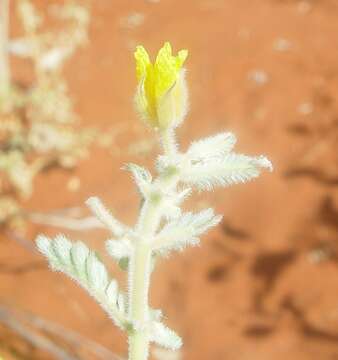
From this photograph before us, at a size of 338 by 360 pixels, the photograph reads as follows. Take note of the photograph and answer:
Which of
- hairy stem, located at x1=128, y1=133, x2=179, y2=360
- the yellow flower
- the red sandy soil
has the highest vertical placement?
the red sandy soil

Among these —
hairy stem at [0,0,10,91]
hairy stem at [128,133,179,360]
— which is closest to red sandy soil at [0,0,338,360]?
hairy stem at [0,0,10,91]

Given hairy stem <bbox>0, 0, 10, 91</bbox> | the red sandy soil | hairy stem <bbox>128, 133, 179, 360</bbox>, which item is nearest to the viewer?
hairy stem <bbox>128, 133, 179, 360</bbox>

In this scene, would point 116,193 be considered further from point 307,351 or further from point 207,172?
point 207,172

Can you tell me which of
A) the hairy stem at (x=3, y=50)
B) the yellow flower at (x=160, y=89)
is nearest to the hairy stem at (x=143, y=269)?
the yellow flower at (x=160, y=89)

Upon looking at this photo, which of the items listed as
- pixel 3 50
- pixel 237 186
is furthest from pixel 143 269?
pixel 3 50

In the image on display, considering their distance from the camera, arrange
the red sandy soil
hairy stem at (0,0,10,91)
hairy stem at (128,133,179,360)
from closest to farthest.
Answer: hairy stem at (128,133,179,360)
the red sandy soil
hairy stem at (0,0,10,91)

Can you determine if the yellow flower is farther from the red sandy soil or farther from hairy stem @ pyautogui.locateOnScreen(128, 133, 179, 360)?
the red sandy soil

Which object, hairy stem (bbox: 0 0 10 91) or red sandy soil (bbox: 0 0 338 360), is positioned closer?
red sandy soil (bbox: 0 0 338 360)
